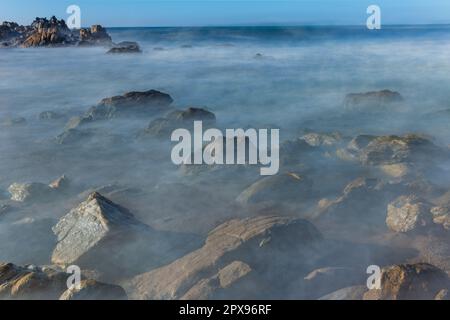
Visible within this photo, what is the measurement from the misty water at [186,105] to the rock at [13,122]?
0.26 m

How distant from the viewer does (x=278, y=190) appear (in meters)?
9.38

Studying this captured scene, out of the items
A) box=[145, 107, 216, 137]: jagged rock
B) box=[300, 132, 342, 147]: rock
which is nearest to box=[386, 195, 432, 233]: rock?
box=[300, 132, 342, 147]: rock

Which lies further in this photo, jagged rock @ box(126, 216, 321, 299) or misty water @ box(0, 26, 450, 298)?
misty water @ box(0, 26, 450, 298)

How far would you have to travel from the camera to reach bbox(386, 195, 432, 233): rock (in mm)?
7758

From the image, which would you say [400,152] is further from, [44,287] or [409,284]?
[44,287]

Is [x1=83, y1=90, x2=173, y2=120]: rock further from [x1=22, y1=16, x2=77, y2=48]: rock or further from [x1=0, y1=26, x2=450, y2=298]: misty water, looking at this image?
[x1=22, y1=16, x2=77, y2=48]: rock

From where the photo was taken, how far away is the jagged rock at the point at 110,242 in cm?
706

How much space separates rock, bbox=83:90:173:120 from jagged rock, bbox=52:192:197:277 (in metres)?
9.51

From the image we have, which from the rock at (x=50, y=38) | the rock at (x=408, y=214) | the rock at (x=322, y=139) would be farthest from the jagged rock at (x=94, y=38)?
the rock at (x=408, y=214)

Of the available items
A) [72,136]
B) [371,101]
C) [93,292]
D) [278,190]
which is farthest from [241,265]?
[371,101]

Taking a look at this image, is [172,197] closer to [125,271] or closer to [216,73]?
[125,271]

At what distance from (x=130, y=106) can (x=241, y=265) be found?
12314 millimetres

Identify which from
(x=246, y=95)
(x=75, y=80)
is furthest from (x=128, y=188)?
(x=75, y=80)

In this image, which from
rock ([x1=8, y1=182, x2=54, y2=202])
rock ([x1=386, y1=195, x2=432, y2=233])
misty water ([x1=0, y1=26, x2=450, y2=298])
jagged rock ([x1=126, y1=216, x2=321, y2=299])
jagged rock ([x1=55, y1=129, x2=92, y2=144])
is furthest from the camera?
jagged rock ([x1=55, y1=129, x2=92, y2=144])
